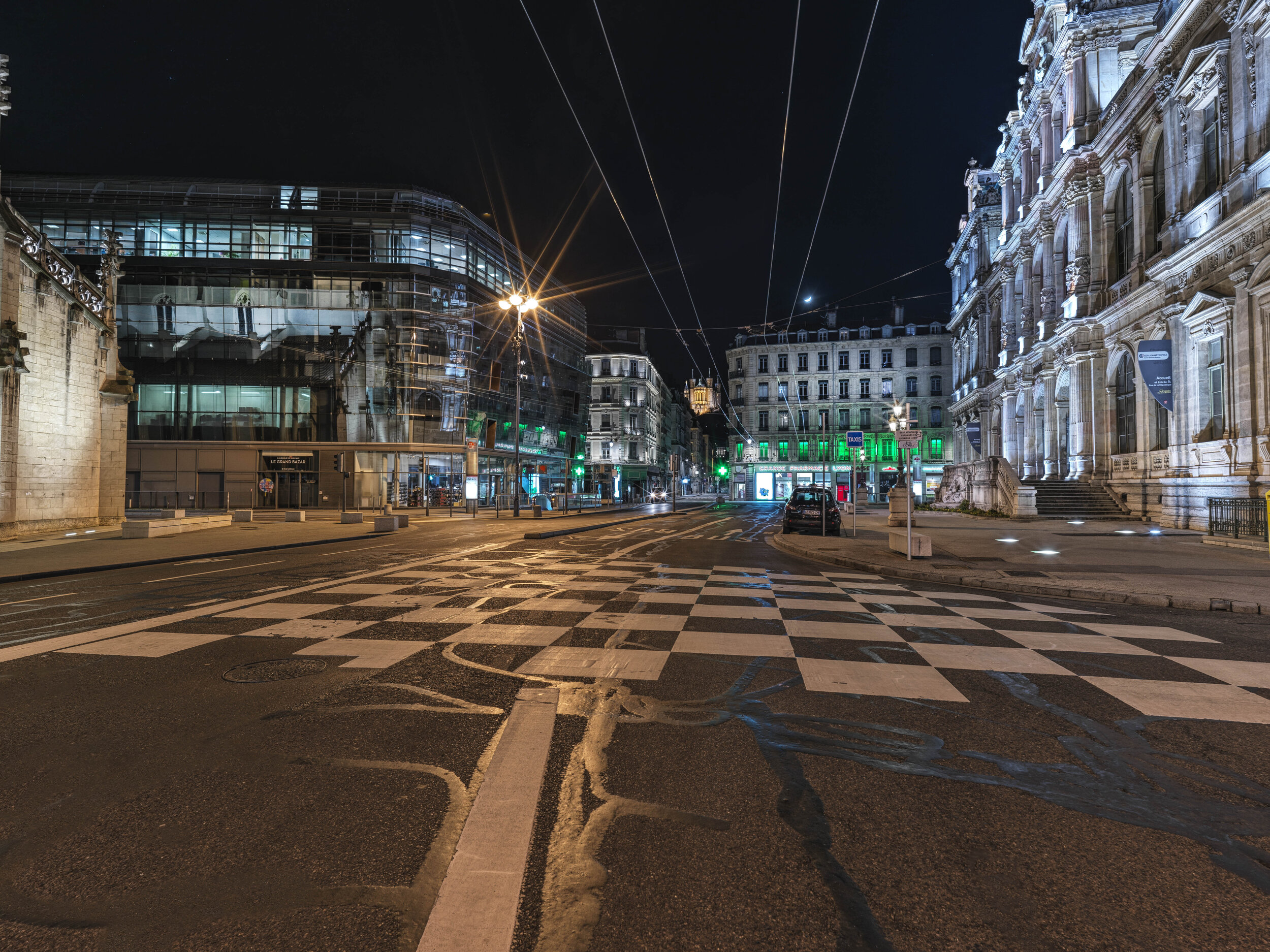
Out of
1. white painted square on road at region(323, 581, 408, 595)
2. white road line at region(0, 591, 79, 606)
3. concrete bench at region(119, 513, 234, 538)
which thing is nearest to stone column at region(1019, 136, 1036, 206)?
white painted square on road at region(323, 581, 408, 595)

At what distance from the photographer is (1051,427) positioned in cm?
3316

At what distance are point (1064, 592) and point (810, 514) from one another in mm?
12196

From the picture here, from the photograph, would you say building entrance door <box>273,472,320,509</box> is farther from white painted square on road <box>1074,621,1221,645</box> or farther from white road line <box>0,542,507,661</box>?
white painted square on road <box>1074,621,1221,645</box>

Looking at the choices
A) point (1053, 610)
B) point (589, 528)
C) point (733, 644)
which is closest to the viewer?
point (733, 644)

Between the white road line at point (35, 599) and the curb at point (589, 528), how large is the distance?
11.6 metres

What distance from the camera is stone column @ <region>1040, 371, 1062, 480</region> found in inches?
1291

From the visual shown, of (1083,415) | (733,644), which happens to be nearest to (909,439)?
(733,644)

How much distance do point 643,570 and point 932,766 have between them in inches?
354

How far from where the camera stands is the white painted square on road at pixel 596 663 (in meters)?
5.32

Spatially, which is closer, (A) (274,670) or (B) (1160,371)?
(A) (274,670)

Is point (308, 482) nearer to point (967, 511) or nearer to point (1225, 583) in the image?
point (967, 511)

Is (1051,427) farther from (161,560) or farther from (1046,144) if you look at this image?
(161,560)

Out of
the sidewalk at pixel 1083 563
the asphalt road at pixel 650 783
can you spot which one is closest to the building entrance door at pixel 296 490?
the sidewalk at pixel 1083 563

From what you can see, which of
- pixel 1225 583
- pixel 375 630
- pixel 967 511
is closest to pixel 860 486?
pixel 967 511
